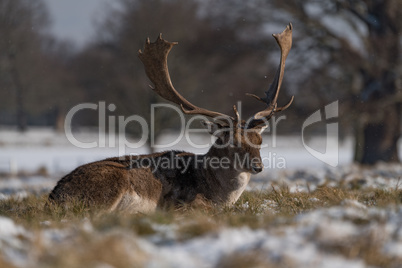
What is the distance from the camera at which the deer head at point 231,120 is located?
6.31 meters

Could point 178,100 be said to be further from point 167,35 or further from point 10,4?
point 10,4

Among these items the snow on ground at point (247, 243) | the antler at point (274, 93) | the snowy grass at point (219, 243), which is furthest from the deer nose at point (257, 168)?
the snow on ground at point (247, 243)

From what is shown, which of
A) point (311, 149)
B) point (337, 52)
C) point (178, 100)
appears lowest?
point (311, 149)

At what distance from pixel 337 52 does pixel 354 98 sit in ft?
4.82

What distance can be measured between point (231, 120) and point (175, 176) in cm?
101

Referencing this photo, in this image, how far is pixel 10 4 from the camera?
98.4ft

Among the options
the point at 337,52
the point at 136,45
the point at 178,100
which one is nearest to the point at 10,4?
the point at 136,45

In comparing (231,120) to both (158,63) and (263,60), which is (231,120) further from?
(263,60)

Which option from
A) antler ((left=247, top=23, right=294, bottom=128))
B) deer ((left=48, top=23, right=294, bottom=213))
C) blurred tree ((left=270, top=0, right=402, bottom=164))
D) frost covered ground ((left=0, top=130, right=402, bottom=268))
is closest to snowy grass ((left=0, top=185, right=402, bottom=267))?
frost covered ground ((left=0, top=130, right=402, bottom=268))

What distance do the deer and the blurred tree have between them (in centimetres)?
841

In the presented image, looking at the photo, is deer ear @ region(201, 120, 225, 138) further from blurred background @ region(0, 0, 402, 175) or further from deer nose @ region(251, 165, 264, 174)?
blurred background @ region(0, 0, 402, 175)

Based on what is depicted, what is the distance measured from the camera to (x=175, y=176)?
6.49m

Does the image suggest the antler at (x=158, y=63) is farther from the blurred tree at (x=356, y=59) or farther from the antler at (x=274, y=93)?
the blurred tree at (x=356, y=59)

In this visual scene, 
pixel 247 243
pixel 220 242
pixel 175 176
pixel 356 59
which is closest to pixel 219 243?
pixel 220 242
